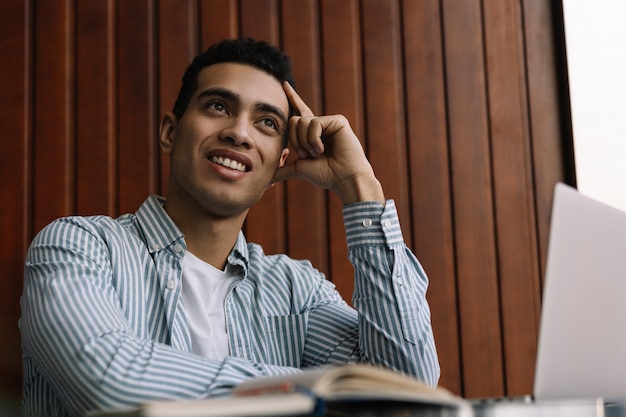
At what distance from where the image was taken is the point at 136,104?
1.86m

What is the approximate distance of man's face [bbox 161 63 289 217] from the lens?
150 cm

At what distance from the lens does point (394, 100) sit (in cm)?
194

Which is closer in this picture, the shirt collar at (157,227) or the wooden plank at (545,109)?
the shirt collar at (157,227)

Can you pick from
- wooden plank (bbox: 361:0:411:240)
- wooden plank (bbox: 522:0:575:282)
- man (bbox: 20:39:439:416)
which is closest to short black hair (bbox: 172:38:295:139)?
man (bbox: 20:39:439:416)

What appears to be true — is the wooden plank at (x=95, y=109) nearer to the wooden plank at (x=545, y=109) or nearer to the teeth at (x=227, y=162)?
the teeth at (x=227, y=162)

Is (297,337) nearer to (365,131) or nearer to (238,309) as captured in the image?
(238,309)

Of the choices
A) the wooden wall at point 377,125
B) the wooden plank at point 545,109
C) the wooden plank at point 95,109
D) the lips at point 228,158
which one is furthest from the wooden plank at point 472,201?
the wooden plank at point 95,109

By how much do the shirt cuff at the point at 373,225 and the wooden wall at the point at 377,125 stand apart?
0.43 m

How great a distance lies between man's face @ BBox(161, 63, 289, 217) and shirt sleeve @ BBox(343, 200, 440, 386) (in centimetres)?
25

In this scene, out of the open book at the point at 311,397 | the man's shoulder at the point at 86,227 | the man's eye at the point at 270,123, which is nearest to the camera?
the open book at the point at 311,397

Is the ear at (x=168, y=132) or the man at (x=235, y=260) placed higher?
the ear at (x=168, y=132)

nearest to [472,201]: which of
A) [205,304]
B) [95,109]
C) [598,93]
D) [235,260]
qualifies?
[598,93]

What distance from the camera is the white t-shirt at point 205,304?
55.1 inches

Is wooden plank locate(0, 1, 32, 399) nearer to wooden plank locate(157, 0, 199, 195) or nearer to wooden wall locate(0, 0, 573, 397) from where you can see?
wooden wall locate(0, 0, 573, 397)
